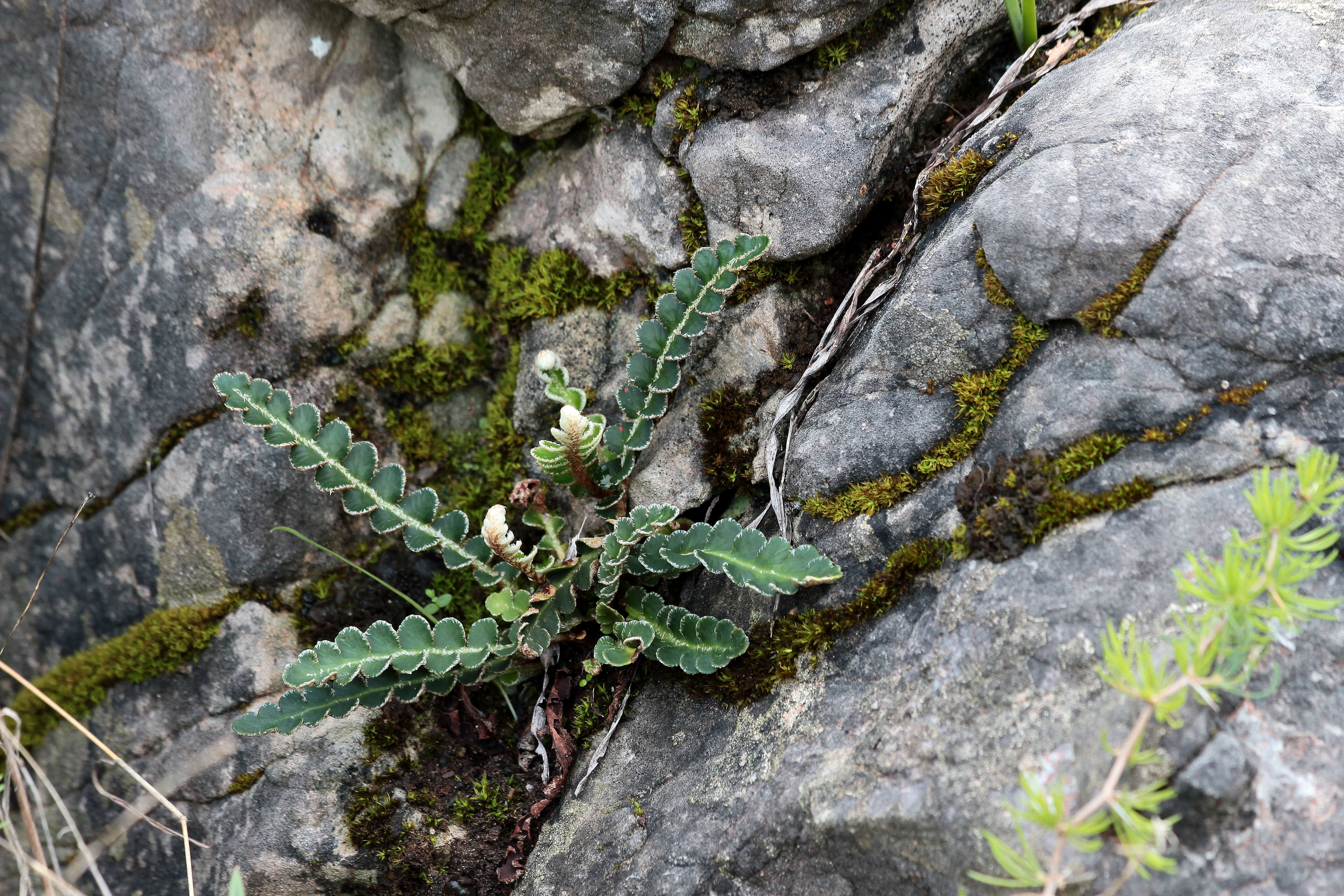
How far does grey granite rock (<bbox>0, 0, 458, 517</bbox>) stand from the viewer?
365 centimetres

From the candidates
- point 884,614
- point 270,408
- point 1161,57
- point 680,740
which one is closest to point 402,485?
point 270,408

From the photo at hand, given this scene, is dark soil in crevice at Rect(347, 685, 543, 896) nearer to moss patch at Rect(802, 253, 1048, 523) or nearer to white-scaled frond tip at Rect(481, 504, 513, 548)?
white-scaled frond tip at Rect(481, 504, 513, 548)

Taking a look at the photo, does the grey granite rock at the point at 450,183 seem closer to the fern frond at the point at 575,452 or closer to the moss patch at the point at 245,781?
the fern frond at the point at 575,452

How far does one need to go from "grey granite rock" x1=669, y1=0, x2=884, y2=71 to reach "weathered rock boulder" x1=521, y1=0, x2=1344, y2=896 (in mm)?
714

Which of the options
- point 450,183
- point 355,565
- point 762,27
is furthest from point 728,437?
point 450,183

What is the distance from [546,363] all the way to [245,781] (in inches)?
79.2

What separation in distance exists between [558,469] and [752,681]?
1100 mm

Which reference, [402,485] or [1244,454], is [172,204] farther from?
[1244,454]

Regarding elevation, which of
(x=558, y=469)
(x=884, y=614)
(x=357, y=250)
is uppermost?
(x=357, y=250)

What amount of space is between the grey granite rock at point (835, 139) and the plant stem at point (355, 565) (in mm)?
1986

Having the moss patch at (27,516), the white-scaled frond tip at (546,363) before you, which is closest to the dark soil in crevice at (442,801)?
the white-scaled frond tip at (546,363)

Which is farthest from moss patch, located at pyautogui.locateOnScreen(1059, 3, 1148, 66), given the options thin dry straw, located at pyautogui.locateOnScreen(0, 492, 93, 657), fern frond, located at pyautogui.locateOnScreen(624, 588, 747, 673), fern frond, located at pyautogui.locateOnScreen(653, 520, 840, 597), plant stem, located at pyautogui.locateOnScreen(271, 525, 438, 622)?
thin dry straw, located at pyautogui.locateOnScreen(0, 492, 93, 657)

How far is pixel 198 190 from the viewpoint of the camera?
3.65 metres

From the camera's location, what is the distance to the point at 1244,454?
2.27 m
